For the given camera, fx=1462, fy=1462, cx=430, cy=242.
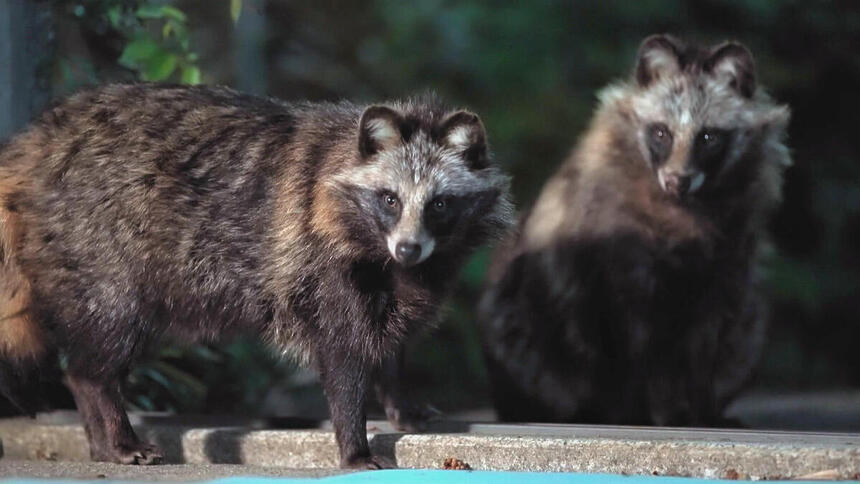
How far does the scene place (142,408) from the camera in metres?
6.28

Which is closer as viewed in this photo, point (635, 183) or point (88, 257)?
point (88, 257)

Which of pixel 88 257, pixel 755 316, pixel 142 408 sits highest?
pixel 88 257

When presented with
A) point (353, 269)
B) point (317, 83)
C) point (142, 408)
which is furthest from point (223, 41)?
point (353, 269)

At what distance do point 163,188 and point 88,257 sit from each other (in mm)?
337

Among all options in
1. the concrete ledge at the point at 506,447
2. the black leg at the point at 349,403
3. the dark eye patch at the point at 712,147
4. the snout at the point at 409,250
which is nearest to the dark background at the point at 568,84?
the dark eye patch at the point at 712,147

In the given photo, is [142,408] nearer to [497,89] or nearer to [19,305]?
[19,305]

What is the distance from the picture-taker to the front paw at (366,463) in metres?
4.46

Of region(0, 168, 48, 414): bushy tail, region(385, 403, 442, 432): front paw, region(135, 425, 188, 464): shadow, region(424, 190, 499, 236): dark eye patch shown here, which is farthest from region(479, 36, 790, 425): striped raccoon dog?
region(0, 168, 48, 414): bushy tail

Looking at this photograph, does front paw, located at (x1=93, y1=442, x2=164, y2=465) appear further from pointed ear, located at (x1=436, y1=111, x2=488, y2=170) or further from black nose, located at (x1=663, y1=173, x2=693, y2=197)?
black nose, located at (x1=663, y1=173, x2=693, y2=197)

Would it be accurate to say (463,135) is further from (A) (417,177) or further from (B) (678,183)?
(B) (678,183)

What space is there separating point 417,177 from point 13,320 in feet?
4.89

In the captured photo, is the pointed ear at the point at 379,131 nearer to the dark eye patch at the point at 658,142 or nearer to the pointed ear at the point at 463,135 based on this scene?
the pointed ear at the point at 463,135

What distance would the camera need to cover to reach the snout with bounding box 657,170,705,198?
19.2ft

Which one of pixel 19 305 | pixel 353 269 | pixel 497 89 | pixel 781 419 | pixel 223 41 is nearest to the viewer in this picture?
pixel 353 269
